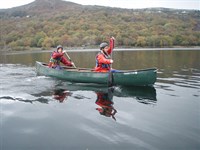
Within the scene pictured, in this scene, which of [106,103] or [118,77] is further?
[118,77]

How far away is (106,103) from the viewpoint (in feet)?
35.1

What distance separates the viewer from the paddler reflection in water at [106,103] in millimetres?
9320

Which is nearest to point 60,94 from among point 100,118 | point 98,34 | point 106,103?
point 106,103

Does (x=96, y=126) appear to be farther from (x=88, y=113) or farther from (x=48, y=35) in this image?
(x=48, y=35)

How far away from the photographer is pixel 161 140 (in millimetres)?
6906

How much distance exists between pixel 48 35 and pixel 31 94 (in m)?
77.3

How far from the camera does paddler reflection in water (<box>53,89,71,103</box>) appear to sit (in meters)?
11.7

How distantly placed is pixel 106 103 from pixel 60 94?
285 cm

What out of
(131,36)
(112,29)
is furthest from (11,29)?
(131,36)

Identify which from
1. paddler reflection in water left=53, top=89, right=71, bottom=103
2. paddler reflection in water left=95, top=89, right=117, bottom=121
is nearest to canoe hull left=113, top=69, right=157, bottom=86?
paddler reflection in water left=95, top=89, right=117, bottom=121

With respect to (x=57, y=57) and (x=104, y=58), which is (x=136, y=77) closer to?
(x=104, y=58)

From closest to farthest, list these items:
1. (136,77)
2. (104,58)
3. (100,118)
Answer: (100,118)
(136,77)
(104,58)

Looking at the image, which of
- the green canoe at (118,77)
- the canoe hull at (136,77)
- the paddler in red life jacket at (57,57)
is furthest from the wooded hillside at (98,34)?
the canoe hull at (136,77)

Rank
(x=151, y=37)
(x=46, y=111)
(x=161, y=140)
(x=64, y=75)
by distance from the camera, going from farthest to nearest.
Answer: (x=151, y=37)
(x=64, y=75)
(x=46, y=111)
(x=161, y=140)
